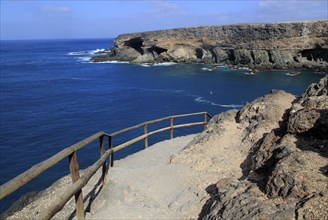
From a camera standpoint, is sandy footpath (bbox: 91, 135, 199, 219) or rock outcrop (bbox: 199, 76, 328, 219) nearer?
rock outcrop (bbox: 199, 76, 328, 219)

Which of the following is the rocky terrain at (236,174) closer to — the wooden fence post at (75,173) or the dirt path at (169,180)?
the dirt path at (169,180)

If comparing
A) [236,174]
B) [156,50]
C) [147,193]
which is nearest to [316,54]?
[156,50]

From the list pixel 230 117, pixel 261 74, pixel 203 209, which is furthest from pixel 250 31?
pixel 203 209

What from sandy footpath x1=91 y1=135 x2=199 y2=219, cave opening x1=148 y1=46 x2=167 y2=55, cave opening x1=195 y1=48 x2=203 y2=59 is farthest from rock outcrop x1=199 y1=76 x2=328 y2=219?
cave opening x1=148 y1=46 x2=167 y2=55

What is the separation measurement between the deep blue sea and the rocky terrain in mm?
14106

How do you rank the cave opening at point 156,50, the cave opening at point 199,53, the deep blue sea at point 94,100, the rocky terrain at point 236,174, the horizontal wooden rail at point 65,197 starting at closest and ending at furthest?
the horizontal wooden rail at point 65,197, the rocky terrain at point 236,174, the deep blue sea at point 94,100, the cave opening at point 199,53, the cave opening at point 156,50

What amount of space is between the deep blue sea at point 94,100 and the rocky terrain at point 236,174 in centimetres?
1411

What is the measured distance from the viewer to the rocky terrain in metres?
5.39

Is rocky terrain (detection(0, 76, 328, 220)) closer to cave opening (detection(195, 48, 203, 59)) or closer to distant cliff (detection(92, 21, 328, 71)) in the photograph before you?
distant cliff (detection(92, 21, 328, 71))

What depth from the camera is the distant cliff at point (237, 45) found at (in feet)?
227

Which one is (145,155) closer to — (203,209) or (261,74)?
(203,209)

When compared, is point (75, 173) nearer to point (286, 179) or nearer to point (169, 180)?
point (286, 179)

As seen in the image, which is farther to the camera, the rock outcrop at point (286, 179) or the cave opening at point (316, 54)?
the cave opening at point (316, 54)

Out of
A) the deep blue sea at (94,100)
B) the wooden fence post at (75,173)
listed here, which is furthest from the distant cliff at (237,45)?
the wooden fence post at (75,173)
